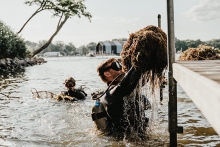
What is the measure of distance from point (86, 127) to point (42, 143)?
4.76 ft

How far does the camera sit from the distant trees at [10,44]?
30.9 metres

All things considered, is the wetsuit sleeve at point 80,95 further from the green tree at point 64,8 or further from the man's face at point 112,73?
the green tree at point 64,8

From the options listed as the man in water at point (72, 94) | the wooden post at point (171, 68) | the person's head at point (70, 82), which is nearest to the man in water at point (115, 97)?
the wooden post at point (171, 68)

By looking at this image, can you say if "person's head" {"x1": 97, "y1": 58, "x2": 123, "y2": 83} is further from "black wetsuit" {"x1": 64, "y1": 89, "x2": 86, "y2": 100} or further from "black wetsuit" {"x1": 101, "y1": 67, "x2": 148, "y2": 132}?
"black wetsuit" {"x1": 64, "y1": 89, "x2": 86, "y2": 100}

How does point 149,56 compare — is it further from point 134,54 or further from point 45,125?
point 45,125

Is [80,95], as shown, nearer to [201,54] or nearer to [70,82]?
[70,82]

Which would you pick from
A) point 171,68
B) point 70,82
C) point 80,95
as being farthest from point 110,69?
point 80,95

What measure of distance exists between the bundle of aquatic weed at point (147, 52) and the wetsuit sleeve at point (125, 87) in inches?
4.1

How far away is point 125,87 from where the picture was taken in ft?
12.8

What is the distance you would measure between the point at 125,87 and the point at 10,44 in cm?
3070

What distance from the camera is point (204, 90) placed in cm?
144

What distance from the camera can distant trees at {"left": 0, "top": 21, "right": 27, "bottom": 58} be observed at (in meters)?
30.9

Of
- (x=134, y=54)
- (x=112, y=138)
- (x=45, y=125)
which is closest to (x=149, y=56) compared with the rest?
(x=134, y=54)

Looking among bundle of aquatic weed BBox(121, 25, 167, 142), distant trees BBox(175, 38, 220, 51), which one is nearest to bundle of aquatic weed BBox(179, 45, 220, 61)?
distant trees BBox(175, 38, 220, 51)
